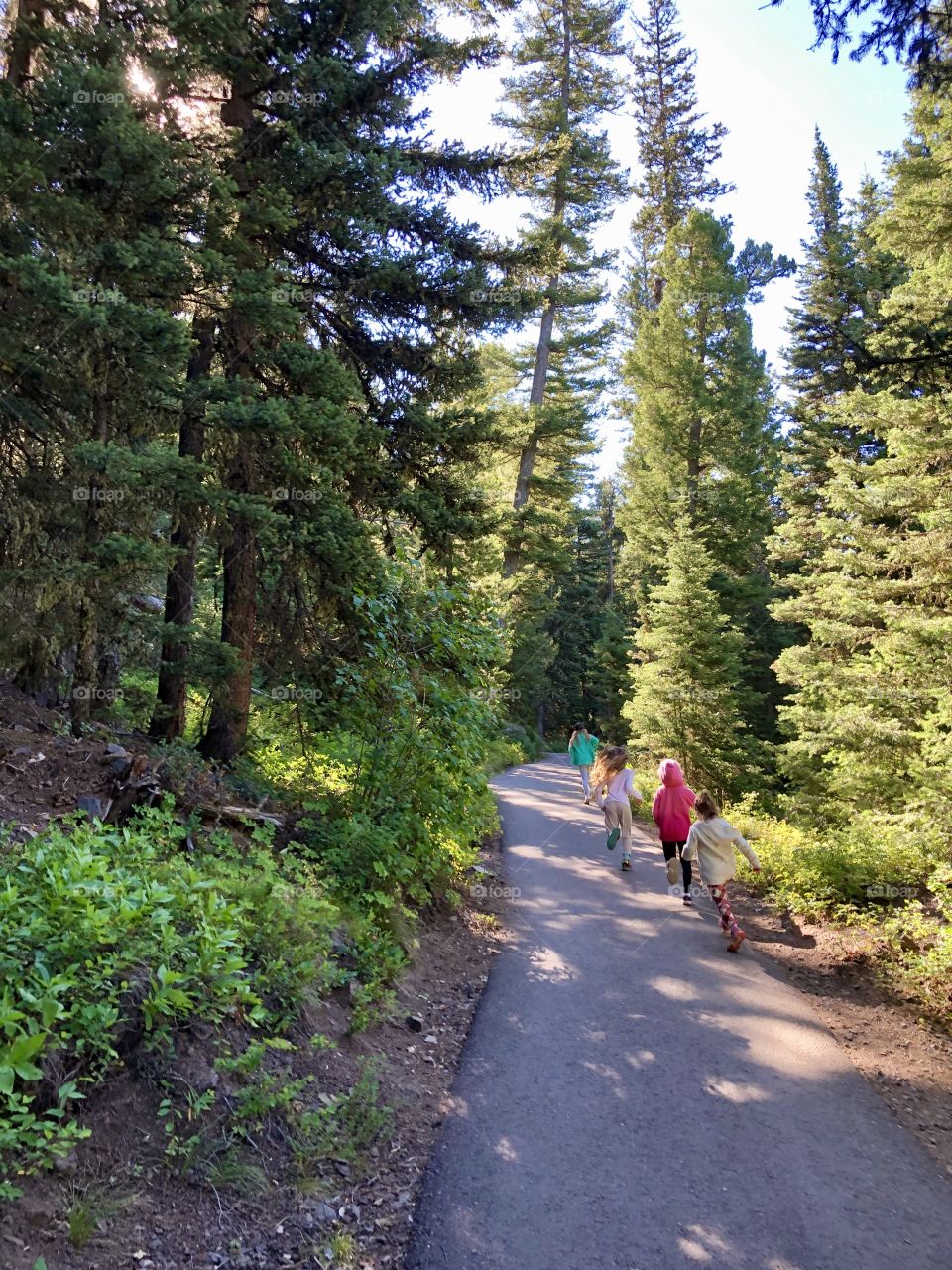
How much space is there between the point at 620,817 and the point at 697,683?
346 inches

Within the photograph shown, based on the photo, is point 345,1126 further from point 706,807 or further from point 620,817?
point 620,817

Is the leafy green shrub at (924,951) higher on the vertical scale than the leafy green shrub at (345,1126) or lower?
higher

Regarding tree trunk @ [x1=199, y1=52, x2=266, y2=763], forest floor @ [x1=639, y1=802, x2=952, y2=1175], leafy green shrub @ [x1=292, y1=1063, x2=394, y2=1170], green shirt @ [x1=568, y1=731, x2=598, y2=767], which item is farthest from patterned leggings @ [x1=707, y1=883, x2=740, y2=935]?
green shirt @ [x1=568, y1=731, x2=598, y2=767]

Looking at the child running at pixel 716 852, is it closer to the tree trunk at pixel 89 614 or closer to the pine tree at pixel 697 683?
the tree trunk at pixel 89 614

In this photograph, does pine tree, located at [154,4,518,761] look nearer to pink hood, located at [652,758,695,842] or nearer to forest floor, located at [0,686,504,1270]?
forest floor, located at [0,686,504,1270]

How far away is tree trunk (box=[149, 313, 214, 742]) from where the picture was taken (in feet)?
28.1

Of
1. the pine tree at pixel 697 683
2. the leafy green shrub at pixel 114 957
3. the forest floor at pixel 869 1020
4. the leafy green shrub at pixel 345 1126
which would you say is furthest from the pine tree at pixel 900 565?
the leafy green shrub at pixel 114 957

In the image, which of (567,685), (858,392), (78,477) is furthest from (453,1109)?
(567,685)

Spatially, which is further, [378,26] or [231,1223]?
[378,26]

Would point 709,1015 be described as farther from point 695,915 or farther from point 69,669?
point 69,669

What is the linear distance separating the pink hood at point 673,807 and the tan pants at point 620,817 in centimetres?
98

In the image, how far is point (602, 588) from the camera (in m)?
55.0

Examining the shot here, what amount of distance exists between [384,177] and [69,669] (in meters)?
7.61

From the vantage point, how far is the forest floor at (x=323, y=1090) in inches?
113
